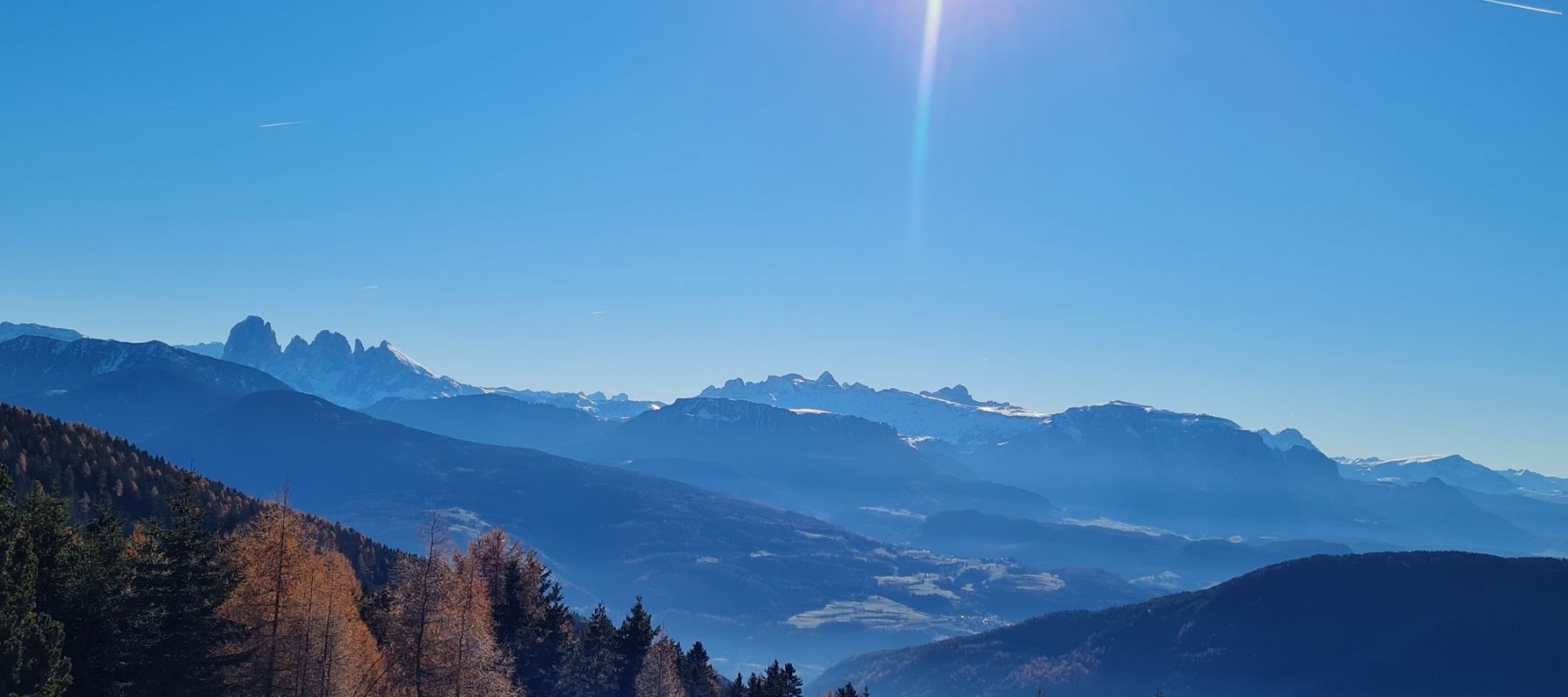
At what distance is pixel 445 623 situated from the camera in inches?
2203

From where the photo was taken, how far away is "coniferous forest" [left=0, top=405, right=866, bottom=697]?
131 feet

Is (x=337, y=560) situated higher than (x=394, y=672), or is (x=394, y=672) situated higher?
(x=337, y=560)

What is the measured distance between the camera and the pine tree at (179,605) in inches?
1646

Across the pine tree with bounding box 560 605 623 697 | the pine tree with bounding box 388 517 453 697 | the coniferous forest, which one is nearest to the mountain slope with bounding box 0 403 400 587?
the pine tree with bounding box 560 605 623 697

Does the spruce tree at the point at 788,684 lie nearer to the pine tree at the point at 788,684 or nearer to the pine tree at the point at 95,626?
the pine tree at the point at 788,684

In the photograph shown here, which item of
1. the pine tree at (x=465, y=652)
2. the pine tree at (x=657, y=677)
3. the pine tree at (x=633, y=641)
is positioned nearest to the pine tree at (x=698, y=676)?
the pine tree at (x=633, y=641)

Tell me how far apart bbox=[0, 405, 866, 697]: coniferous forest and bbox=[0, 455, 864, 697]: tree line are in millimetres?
80

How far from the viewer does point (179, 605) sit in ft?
140

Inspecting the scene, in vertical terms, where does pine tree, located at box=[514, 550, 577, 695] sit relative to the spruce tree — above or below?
above

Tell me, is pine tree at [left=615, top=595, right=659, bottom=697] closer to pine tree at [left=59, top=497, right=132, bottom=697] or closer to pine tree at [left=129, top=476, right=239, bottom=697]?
pine tree at [left=129, top=476, right=239, bottom=697]

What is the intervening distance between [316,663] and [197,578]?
31.8 feet

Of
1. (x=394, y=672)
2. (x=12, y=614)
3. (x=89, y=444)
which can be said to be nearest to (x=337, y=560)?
(x=394, y=672)

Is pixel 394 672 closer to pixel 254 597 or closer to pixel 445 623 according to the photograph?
pixel 445 623

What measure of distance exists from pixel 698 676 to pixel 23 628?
67.7 metres
